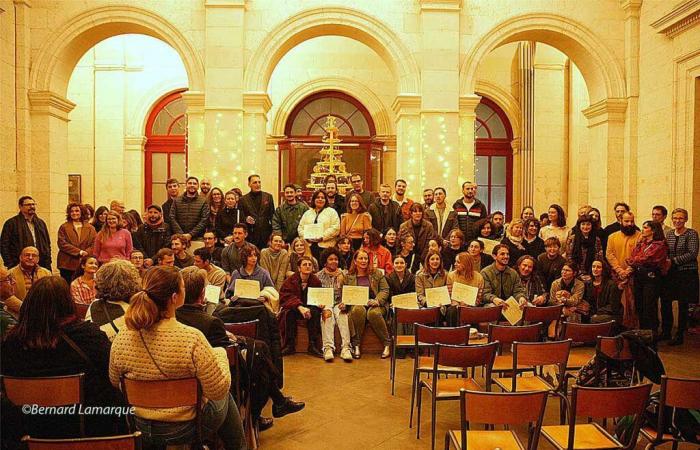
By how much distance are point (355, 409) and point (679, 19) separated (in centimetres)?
775

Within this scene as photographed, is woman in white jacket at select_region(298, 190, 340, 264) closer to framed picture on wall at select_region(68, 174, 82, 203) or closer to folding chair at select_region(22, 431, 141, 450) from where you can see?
folding chair at select_region(22, 431, 141, 450)

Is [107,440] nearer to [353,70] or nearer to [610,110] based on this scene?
[610,110]

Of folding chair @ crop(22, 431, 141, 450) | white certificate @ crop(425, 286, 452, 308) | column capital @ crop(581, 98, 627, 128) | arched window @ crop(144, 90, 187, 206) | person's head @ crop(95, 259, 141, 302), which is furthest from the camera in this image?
arched window @ crop(144, 90, 187, 206)

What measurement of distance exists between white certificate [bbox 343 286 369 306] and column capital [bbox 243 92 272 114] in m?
4.69

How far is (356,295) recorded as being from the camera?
6.83 metres

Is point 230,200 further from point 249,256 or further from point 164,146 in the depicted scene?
point 164,146

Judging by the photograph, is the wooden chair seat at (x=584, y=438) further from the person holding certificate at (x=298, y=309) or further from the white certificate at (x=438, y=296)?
the person holding certificate at (x=298, y=309)

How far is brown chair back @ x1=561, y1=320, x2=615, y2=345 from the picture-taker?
4965 mm

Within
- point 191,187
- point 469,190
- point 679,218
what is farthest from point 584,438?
point 191,187

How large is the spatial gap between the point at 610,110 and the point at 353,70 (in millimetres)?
6686

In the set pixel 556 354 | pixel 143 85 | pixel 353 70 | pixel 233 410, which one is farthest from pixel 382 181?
pixel 233 410

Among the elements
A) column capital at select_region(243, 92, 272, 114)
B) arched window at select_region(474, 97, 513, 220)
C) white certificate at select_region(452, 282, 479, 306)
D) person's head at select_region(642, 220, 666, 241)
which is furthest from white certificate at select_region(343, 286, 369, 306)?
arched window at select_region(474, 97, 513, 220)

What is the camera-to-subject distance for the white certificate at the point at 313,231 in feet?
26.6

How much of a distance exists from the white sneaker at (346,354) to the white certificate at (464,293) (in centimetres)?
130
